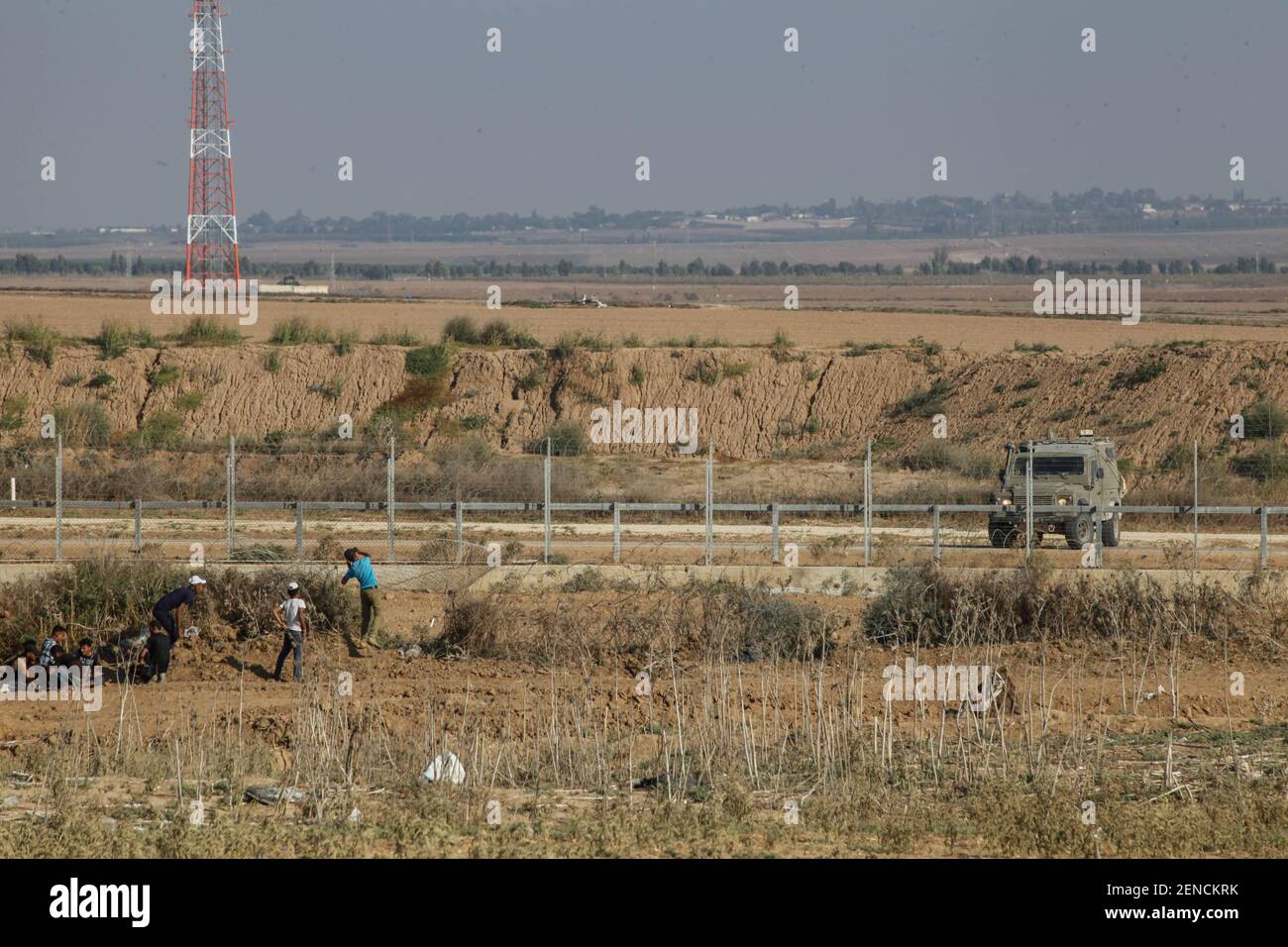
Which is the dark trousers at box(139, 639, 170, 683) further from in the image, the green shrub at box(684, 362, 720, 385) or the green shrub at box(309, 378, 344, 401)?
the green shrub at box(684, 362, 720, 385)

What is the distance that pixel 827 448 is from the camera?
47812 mm

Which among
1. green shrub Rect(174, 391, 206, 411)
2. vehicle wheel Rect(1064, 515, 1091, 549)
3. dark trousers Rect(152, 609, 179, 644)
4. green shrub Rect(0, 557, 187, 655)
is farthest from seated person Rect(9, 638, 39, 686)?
green shrub Rect(174, 391, 206, 411)

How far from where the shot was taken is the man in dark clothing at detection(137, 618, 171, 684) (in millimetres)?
18656

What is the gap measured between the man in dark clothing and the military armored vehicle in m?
13.8

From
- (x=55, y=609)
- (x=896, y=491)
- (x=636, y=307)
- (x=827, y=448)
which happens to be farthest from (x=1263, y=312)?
(x=55, y=609)

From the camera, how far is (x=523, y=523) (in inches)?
1367

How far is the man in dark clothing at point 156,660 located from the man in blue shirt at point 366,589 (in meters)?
2.15

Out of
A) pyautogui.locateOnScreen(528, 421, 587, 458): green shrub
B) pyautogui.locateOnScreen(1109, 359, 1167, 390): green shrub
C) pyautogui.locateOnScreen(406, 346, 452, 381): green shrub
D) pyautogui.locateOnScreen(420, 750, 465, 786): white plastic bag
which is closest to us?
pyautogui.locateOnScreen(420, 750, 465, 786): white plastic bag
